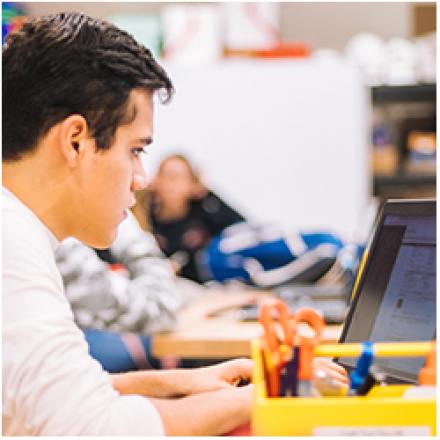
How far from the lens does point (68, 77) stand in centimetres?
90

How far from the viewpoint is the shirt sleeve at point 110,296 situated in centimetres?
200

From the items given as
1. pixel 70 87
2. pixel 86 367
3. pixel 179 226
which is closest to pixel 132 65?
pixel 70 87

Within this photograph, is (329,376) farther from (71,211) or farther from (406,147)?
(406,147)

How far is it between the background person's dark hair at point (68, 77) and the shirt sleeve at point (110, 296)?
3.33 ft

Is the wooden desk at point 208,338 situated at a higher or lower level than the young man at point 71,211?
lower

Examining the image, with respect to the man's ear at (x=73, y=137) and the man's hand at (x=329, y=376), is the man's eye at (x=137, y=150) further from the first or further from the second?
the man's hand at (x=329, y=376)

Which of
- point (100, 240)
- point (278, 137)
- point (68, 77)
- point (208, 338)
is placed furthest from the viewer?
point (278, 137)

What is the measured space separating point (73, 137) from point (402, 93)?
11.2 feet

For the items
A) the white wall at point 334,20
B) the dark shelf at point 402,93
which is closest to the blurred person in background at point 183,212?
the dark shelf at point 402,93

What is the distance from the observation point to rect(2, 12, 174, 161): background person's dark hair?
904 millimetres

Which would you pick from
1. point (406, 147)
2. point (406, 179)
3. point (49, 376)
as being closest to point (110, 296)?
point (49, 376)

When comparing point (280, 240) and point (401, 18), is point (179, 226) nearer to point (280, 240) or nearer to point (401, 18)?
point (280, 240)

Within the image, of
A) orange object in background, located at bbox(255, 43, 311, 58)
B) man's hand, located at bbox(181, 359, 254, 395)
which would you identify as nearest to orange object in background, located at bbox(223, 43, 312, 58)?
orange object in background, located at bbox(255, 43, 311, 58)

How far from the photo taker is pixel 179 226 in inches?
139
